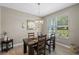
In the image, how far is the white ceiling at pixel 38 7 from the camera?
211 cm

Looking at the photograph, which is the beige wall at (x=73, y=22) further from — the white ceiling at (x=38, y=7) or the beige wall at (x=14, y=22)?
the beige wall at (x=14, y=22)

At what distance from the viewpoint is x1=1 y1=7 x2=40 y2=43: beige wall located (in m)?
2.06

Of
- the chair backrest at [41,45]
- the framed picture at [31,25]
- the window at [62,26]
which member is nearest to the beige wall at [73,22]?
the window at [62,26]

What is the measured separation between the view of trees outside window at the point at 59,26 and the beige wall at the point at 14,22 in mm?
358

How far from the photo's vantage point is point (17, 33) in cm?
217

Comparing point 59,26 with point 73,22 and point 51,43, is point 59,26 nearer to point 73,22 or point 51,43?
point 73,22

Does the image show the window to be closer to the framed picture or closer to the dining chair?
the dining chair

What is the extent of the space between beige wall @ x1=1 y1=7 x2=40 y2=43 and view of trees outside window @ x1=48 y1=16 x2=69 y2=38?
0.36 metres

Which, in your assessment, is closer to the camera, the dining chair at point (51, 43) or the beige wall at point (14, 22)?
the beige wall at point (14, 22)

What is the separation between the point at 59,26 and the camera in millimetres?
2234

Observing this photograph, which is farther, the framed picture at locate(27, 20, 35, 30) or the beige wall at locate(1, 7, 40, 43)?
the framed picture at locate(27, 20, 35, 30)

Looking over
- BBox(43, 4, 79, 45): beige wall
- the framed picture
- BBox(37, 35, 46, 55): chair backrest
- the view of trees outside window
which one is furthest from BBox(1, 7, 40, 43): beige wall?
BBox(43, 4, 79, 45): beige wall

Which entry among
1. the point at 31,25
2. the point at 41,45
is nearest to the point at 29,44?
the point at 41,45

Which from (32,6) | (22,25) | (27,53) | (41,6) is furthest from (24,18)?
(27,53)
